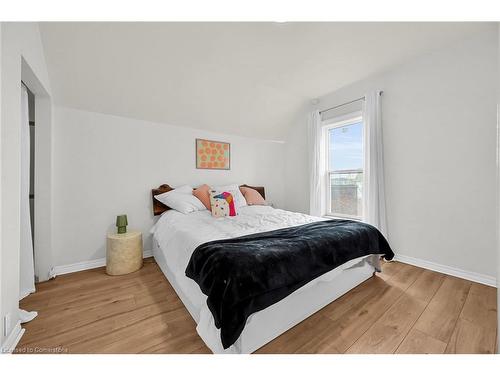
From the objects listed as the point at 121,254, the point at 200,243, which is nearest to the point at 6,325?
the point at 121,254

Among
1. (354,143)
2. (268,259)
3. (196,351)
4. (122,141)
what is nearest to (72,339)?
(196,351)

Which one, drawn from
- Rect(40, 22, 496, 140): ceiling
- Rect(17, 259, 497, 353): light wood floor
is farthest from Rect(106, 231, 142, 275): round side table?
Rect(40, 22, 496, 140): ceiling

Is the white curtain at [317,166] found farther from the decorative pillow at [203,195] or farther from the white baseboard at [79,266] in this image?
the white baseboard at [79,266]

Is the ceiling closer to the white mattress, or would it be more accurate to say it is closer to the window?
the window

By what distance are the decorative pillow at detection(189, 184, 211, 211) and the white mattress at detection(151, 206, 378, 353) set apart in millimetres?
191

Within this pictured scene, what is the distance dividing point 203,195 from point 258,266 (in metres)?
1.83

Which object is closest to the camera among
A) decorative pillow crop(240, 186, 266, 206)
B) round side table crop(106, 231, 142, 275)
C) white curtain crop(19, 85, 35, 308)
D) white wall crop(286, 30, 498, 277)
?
white curtain crop(19, 85, 35, 308)

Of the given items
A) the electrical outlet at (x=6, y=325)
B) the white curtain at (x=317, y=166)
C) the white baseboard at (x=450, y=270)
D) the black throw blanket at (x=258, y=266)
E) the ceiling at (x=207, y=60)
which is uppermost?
the ceiling at (x=207, y=60)

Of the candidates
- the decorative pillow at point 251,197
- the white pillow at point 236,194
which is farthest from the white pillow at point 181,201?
the decorative pillow at point 251,197

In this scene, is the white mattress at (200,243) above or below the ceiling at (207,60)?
below

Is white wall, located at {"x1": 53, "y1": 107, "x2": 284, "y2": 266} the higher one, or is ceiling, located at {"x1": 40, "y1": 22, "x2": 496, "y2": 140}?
ceiling, located at {"x1": 40, "y1": 22, "x2": 496, "y2": 140}

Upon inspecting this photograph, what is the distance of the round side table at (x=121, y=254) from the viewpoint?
2182mm

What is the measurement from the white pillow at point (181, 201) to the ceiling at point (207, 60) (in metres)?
1.06

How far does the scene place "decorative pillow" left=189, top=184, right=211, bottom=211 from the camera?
277 cm
